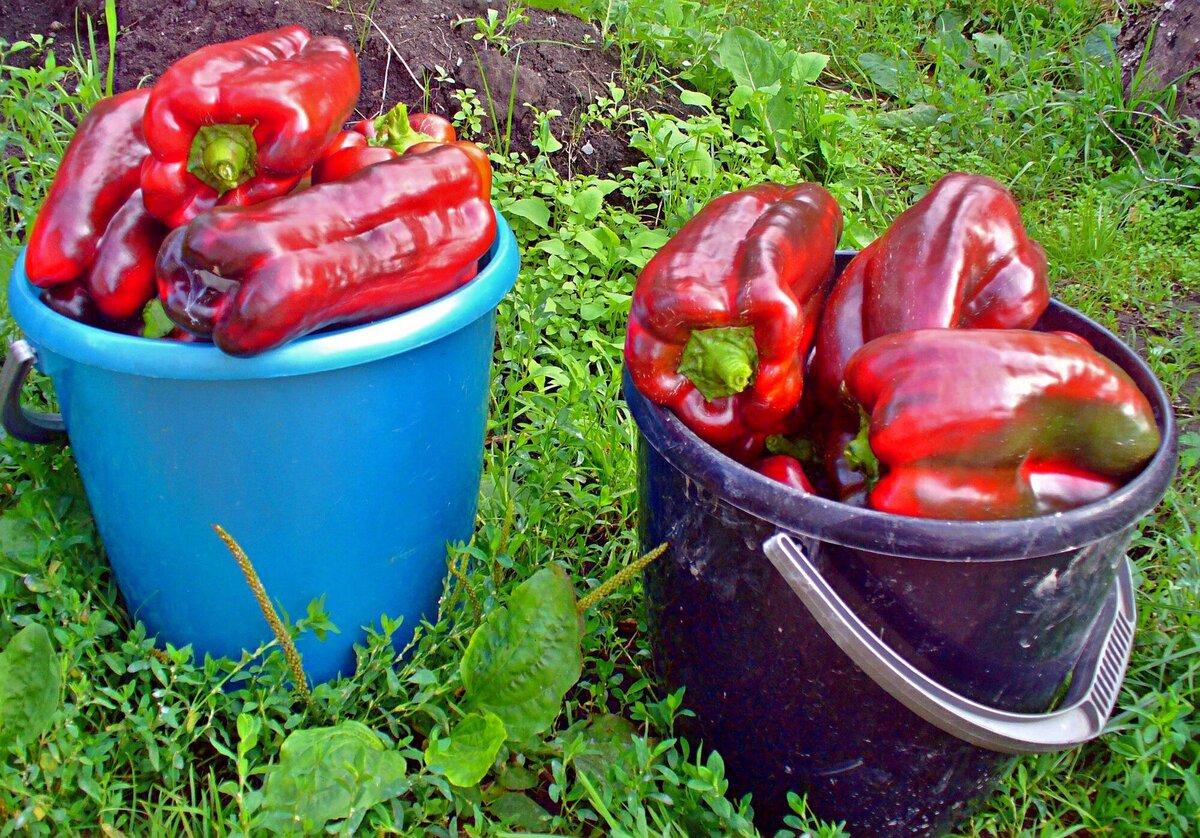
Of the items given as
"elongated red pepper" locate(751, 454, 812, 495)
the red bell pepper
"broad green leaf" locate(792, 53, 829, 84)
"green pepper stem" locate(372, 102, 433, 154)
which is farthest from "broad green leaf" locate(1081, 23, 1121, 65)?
the red bell pepper

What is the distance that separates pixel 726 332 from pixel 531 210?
1.52 m

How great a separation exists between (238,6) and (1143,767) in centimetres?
318

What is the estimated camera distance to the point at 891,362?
4.72ft

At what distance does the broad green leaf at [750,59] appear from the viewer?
12.5 ft

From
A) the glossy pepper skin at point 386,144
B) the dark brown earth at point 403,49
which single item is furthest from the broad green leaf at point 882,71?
the glossy pepper skin at point 386,144

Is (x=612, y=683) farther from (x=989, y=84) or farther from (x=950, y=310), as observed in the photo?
(x=989, y=84)

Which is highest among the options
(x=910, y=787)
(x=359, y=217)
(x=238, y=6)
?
(x=359, y=217)

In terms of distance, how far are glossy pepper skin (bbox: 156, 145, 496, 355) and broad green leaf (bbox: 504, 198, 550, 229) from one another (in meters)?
1.13

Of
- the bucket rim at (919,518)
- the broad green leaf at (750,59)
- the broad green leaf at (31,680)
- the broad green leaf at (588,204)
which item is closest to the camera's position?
the bucket rim at (919,518)

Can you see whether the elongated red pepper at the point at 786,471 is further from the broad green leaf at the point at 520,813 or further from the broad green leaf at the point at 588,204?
the broad green leaf at the point at 588,204

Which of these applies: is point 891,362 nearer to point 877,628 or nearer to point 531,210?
point 877,628

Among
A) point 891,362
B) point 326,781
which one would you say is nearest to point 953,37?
point 891,362

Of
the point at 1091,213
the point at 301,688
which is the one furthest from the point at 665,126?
the point at 301,688

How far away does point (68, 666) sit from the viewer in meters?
1.72
